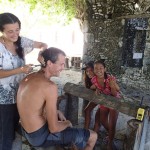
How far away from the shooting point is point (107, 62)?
31.6 feet

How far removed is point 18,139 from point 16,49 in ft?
3.83

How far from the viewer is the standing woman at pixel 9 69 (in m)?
2.62

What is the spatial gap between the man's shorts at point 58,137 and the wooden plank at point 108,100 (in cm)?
82

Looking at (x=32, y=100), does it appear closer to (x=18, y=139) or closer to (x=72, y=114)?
(x=18, y=139)

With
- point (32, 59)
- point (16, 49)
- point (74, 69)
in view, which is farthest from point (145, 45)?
point (32, 59)

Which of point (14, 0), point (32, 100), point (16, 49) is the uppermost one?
point (14, 0)

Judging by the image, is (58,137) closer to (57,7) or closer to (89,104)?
(89,104)

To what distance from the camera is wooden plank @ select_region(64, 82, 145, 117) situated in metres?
3.39

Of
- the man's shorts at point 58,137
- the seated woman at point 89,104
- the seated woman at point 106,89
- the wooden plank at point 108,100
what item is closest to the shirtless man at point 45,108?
the man's shorts at point 58,137

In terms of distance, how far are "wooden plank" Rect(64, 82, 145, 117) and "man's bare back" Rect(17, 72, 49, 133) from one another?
1.29 meters

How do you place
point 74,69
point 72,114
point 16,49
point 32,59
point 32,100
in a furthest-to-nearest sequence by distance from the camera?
point 32,59 → point 74,69 → point 72,114 → point 16,49 → point 32,100

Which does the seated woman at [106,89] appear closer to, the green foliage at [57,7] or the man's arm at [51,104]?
the man's arm at [51,104]

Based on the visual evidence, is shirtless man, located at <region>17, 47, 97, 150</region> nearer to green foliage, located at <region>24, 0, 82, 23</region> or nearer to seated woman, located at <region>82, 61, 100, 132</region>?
seated woman, located at <region>82, 61, 100, 132</region>

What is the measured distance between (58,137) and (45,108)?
1.35 feet
